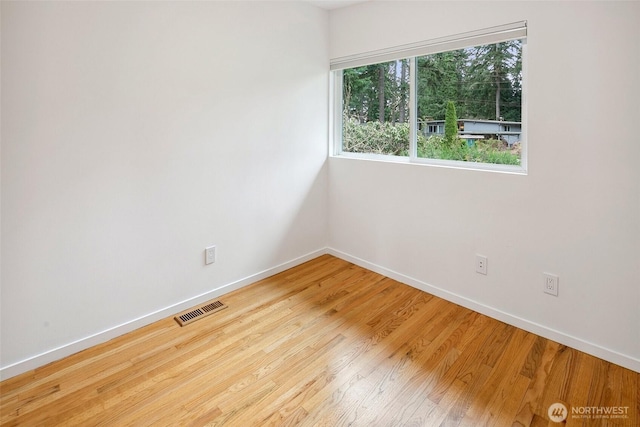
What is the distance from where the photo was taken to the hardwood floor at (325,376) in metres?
1.67

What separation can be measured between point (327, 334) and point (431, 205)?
4.00ft

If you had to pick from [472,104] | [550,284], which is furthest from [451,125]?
[550,284]

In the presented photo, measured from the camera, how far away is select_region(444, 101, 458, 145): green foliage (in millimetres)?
2637

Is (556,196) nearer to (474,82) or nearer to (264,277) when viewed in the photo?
(474,82)

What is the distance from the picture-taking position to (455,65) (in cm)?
259

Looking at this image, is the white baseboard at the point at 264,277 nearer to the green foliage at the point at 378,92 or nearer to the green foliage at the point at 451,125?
the green foliage at the point at 451,125

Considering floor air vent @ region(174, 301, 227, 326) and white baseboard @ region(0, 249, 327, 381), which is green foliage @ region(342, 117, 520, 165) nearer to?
white baseboard @ region(0, 249, 327, 381)

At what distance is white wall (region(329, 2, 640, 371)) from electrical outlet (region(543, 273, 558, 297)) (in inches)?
1.4

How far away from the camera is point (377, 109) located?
10.4ft

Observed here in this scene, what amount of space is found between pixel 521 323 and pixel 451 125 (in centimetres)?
143

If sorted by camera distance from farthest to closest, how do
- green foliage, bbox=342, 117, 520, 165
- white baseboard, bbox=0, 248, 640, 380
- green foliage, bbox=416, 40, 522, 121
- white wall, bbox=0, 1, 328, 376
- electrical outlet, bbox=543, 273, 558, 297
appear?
green foliage, bbox=342, 117, 520, 165
green foliage, bbox=416, 40, 522, 121
electrical outlet, bbox=543, 273, 558, 297
white baseboard, bbox=0, 248, 640, 380
white wall, bbox=0, 1, 328, 376

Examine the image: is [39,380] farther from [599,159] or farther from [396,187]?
[599,159]

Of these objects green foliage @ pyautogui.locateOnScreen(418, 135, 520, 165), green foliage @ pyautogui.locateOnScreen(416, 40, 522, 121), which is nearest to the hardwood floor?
green foliage @ pyautogui.locateOnScreen(418, 135, 520, 165)

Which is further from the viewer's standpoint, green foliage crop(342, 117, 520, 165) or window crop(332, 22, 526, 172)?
green foliage crop(342, 117, 520, 165)
